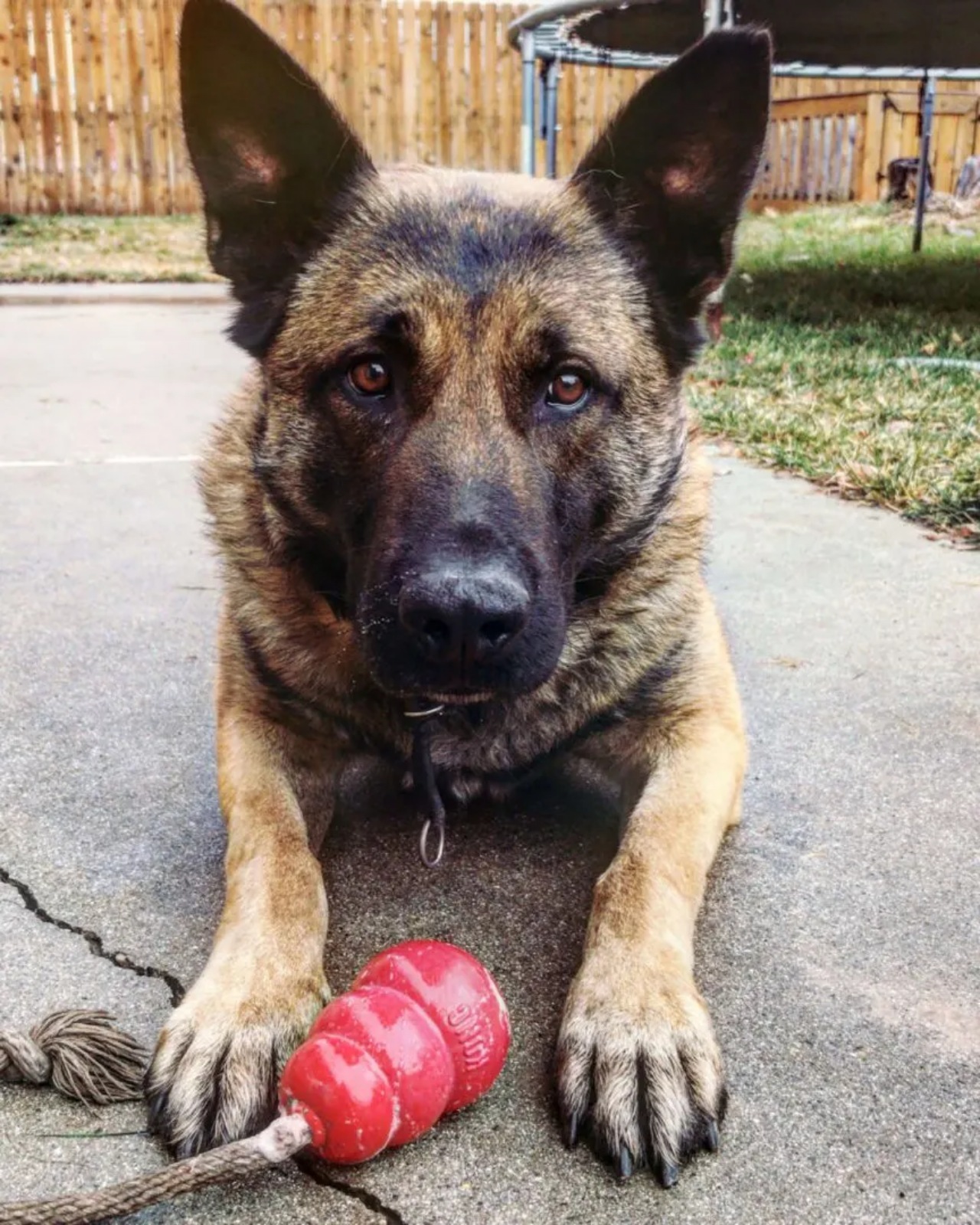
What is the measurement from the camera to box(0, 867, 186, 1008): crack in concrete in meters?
1.74

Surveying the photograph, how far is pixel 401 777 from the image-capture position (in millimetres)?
2408

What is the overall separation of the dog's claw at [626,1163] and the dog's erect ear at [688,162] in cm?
158

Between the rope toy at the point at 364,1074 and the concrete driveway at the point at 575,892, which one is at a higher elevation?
the rope toy at the point at 364,1074

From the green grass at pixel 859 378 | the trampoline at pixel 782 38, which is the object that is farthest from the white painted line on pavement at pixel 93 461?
the trampoline at pixel 782 38

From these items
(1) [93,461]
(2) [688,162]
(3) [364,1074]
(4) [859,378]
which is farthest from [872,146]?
(3) [364,1074]

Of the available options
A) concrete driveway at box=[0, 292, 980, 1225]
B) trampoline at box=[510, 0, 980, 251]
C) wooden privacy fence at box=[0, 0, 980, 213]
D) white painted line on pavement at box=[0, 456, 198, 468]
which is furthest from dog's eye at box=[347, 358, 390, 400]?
wooden privacy fence at box=[0, 0, 980, 213]

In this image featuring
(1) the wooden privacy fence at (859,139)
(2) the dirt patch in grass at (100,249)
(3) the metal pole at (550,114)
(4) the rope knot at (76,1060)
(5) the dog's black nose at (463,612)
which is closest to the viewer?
(4) the rope knot at (76,1060)

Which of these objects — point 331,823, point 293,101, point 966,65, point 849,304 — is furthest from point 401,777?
point 966,65

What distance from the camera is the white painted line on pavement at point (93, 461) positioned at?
198 inches

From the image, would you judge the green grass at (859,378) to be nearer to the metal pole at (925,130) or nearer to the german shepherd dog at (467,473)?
the german shepherd dog at (467,473)

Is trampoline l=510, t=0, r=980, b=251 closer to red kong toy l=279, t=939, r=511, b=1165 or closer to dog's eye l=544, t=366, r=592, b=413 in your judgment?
dog's eye l=544, t=366, r=592, b=413

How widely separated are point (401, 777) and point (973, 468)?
302 cm

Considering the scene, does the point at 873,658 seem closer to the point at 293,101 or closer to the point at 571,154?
the point at 293,101

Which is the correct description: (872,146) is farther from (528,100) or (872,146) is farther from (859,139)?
(528,100)
